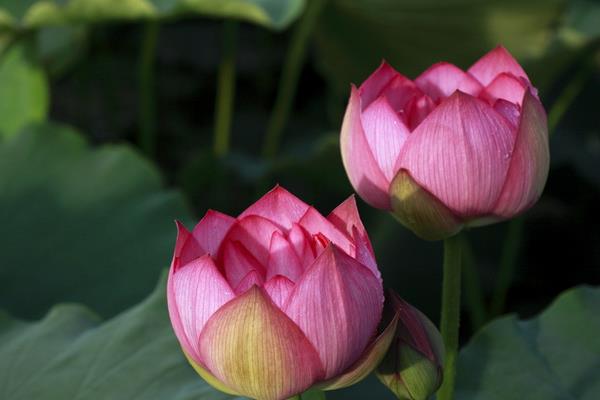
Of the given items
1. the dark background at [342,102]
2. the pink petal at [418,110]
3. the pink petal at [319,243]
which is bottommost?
the dark background at [342,102]

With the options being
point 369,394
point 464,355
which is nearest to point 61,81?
point 369,394

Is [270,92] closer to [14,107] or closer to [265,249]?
[14,107]

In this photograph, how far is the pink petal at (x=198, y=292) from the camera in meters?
0.60

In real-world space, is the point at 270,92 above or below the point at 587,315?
below

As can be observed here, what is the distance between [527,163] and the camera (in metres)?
0.67

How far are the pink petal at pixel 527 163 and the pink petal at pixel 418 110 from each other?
0.09 m

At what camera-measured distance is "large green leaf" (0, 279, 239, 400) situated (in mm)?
917

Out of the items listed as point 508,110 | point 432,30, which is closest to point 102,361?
point 508,110

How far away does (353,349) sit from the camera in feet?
1.97

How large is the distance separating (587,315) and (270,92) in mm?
2028

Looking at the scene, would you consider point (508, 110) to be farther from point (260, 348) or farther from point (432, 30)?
point (432, 30)

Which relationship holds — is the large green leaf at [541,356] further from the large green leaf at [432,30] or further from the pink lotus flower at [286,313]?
the large green leaf at [432,30]

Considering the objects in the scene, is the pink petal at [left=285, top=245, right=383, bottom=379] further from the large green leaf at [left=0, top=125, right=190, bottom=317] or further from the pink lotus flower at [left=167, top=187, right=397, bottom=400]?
the large green leaf at [left=0, top=125, right=190, bottom=317]

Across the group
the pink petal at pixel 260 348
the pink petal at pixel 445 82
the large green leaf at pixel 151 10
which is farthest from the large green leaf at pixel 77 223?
the pink petal at pixel 260 348
